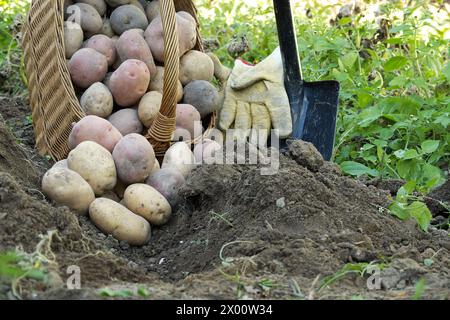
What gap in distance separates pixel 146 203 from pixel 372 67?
183cm

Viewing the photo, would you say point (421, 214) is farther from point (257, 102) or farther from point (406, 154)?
point (257, 102)

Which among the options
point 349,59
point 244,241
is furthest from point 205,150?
point 349,59

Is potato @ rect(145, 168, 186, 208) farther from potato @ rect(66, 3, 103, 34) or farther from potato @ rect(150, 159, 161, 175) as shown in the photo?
potato @ rect(66, 3, 103, 34)

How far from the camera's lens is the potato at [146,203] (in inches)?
116

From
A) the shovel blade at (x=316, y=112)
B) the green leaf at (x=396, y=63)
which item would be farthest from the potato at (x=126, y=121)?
the green leaf at (x=396, y=63)

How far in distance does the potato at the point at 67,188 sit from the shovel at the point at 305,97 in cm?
123

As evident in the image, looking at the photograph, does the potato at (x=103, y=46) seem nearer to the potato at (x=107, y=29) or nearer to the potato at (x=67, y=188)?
the potato at (x=107, y=29)

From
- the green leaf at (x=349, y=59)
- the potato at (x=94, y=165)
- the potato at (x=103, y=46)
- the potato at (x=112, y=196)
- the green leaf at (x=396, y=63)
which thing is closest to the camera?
the potato at (x=94, y=165)

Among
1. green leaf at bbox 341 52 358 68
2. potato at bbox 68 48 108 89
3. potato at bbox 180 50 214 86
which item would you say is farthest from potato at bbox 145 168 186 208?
green leaf at bbox 341 52 358 68

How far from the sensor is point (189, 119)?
3504 mm

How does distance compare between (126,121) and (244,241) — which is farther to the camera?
(126,121)
